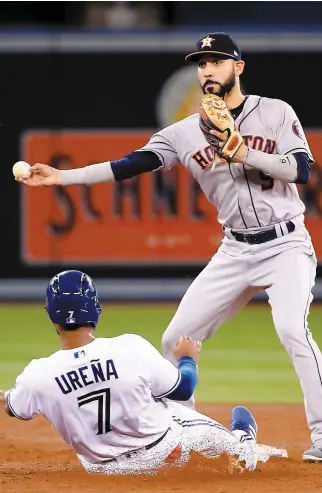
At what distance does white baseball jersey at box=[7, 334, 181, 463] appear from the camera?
16.6 ft

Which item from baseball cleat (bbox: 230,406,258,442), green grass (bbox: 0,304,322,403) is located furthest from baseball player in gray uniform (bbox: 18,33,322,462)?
green grass (bbox: 0,304,322,403)

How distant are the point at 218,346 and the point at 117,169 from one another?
4520mm

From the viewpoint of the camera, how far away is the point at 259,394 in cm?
848

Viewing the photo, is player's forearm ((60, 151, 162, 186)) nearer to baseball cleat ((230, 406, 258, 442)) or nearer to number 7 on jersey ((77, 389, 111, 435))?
baseball cleat ((230, 406, 258, 442))

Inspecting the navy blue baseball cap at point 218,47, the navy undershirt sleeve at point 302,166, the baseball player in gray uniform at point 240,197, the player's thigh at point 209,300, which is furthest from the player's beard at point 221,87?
the player's thigh at point 209,300

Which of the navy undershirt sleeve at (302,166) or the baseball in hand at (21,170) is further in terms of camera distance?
the baseball in hand at (21,170)

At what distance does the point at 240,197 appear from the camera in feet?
20.6

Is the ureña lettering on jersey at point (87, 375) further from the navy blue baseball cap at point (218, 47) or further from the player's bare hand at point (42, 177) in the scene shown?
the navy blue baseball cap at point (218, 47)

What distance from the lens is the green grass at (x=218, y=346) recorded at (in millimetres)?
8673

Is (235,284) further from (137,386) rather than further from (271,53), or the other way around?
(271,53)

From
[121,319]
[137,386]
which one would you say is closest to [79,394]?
[137,386]

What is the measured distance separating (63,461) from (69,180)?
1.53 m

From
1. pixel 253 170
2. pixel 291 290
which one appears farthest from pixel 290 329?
pixel 253 170

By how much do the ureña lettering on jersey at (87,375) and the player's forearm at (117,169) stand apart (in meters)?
1.68
